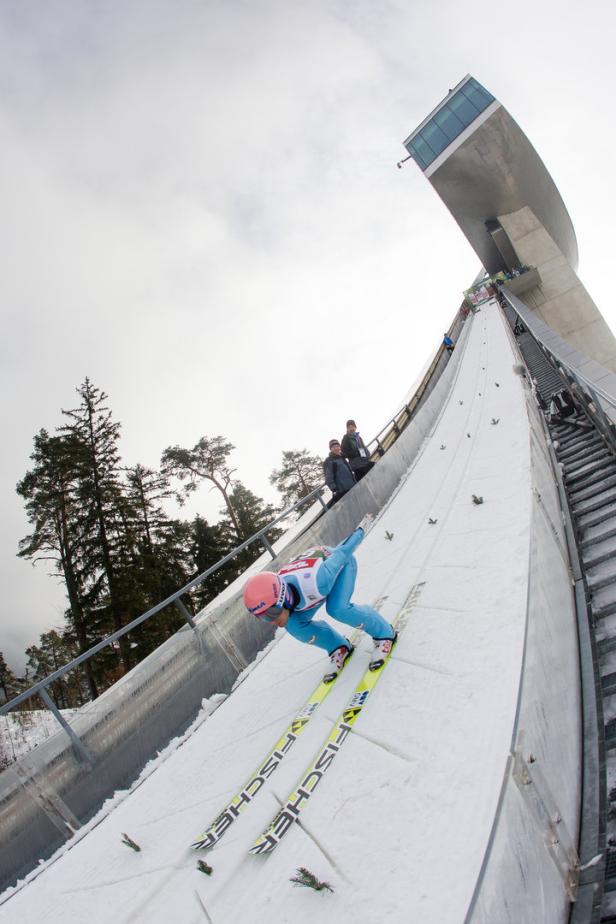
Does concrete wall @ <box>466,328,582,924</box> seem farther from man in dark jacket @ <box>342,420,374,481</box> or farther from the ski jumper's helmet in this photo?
man in dark jacket @ <box>342,420,374,481</box>

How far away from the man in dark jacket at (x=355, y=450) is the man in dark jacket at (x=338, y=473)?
1.74ft

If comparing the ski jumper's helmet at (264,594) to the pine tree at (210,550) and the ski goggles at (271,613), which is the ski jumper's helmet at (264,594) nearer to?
the ski goggles at (271,613)

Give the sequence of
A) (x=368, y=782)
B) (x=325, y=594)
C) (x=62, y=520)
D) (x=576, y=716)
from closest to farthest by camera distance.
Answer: (x=576, y=716)
(x=368, y=782)
(x=325, y=594)
(x=62, y=520)

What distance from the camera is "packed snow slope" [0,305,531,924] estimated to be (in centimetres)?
254

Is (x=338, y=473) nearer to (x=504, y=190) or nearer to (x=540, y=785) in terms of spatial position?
(x=540, y=785)

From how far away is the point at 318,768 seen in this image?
360 centimetres

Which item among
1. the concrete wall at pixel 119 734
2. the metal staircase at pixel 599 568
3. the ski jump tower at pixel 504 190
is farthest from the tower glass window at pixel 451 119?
the concrete wall at pixel 119 734

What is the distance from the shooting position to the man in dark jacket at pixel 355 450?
10250mm

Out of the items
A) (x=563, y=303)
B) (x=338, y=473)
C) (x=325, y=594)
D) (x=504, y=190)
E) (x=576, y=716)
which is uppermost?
(x=504, y=190)

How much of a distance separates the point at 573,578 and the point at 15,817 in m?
5.84

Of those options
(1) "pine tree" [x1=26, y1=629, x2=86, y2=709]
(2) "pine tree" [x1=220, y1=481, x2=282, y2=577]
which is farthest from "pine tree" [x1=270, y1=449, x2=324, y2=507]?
(1) "pine tree" [x1=26, y1=629, x2=86, y2=709]

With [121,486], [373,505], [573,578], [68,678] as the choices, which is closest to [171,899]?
[573,578]

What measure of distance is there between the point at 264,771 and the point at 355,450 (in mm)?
7069

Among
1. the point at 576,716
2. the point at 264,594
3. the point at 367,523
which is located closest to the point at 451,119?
the point at 367,523
